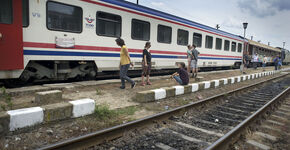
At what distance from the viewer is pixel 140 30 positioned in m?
9.17

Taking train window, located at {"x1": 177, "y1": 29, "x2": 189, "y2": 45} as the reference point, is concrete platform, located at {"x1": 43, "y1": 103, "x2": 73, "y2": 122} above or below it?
below

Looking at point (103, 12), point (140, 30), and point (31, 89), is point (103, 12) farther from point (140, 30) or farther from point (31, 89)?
point (31, 89)

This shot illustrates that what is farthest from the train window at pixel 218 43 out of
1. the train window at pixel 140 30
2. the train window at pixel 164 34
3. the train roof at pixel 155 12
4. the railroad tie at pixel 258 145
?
the railroad tie at pixel 258 145

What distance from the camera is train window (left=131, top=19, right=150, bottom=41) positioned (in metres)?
8.87

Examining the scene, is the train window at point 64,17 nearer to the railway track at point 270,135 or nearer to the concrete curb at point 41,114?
the concrete curb at point 41,114

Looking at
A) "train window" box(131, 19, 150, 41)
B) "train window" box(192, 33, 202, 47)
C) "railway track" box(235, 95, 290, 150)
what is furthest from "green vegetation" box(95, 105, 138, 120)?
"train window" box(192, 33, 202, 47)

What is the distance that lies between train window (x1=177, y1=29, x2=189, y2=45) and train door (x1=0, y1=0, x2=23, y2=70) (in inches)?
303

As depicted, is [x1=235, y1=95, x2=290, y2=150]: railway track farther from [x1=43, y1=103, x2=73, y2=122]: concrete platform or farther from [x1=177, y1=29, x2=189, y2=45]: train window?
[x1=177, y1=29, x2=189, y2=45]: train window

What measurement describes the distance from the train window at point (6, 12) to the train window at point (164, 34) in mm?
6219

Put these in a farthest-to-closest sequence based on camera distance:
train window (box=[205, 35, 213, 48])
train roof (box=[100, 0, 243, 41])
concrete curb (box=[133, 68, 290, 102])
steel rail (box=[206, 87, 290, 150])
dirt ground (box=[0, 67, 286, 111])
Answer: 1. train window (box=[205, 35, 213, 48])
2. train roof (box=[100, 0, 243, 41])
3. concrete curb (box=[133, 68, 290, 102])
4. dirt ground (box=[0, 67, 286, 111])
5. steel rail (box=[206, 87, 290, 150])

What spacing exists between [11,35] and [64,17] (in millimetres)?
1759

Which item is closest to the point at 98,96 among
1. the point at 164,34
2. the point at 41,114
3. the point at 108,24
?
the point at 41,114

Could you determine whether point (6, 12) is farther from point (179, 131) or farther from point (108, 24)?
point (179, 131)

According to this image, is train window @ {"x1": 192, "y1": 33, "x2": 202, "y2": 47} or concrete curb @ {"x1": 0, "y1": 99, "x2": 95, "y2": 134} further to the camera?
train window @ {"x1": 192, "y1": 33, "x2": 202, "y2": 47}
